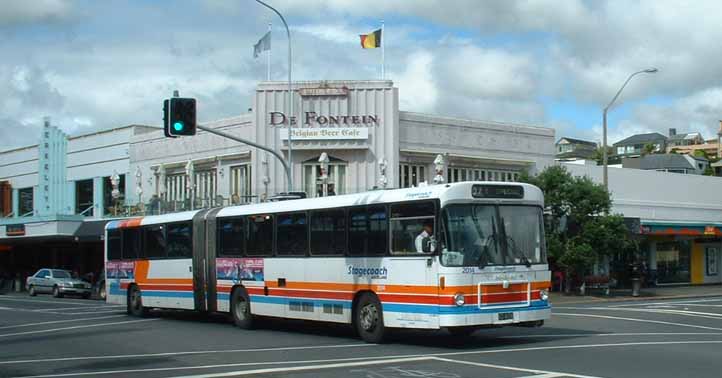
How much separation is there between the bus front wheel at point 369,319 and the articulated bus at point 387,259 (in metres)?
0.02

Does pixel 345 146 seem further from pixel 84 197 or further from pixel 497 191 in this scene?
pixel 497 191

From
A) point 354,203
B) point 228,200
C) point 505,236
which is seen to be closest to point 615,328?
point 505,236

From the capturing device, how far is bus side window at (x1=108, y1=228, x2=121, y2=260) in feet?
94.0

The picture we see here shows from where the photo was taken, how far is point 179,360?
51.4 feet

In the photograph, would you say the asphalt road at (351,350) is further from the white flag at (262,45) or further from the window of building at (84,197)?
the window of building at (84,197)

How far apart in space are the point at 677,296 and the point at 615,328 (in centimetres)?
2193

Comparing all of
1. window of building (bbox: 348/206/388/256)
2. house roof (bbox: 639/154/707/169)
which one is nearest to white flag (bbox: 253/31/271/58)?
window of building (bbox: 348/206/388/256)

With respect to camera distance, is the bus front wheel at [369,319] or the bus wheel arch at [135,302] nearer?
the bus front wheel at [369,319]

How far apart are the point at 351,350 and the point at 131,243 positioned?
1301cm

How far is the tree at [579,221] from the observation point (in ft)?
125

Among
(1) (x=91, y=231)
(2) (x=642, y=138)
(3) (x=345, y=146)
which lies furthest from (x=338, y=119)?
(2) (x=642, y=138)

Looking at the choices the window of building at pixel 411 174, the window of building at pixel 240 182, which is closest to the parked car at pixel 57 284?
the window of building at pixel 240 182

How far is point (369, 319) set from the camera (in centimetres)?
1822

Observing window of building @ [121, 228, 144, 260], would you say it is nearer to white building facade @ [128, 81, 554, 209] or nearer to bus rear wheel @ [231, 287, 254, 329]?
Answer: bus rear wheel @ [231, 287, 254, 329]
